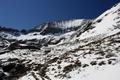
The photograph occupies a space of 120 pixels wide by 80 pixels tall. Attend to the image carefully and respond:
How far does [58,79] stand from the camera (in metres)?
35.3

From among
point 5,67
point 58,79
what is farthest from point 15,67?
point 58,79

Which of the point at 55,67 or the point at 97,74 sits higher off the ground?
the point at 55,67

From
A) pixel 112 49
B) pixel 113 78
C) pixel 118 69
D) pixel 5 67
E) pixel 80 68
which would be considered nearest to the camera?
pixel 113 78

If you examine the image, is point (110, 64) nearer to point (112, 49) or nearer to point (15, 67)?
point (112, 49)

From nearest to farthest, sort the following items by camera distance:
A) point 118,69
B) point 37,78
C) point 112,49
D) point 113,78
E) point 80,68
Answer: point 113,78, point 118,69, point 80,68, point 37,78, point 112,49

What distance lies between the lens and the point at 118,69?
101ft

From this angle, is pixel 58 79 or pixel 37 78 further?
pixel 37 78

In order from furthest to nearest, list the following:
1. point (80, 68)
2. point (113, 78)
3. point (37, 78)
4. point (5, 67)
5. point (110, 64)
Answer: point (5, 67), point (37, 78), point (80, 68), point (110, 64), point (113, 78)

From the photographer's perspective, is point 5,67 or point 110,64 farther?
point 5,67

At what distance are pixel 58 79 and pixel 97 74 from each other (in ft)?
22.9

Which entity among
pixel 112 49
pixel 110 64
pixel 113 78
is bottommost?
pixel 113 78

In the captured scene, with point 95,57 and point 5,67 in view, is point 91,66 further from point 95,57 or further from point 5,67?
point 5,67

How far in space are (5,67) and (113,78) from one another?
107 feet

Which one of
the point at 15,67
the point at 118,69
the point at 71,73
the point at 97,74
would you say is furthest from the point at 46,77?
the point at 15,67
